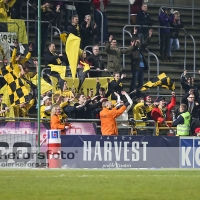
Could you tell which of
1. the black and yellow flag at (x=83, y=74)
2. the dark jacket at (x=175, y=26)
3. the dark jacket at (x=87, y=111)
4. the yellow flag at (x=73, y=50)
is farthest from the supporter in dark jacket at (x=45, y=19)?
the dark jacket at (x=175, y=26)

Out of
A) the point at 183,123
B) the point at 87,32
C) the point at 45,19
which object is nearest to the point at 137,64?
the point at 87,32

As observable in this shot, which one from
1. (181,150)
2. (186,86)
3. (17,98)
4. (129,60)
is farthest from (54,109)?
(129,60)

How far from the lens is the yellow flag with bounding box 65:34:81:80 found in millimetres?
24664

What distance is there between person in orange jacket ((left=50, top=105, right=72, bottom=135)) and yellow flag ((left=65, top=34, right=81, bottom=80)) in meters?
2.66

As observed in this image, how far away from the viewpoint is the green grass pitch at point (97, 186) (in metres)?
12.8

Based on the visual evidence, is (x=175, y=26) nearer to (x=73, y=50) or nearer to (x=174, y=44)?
(x=174, y=44)

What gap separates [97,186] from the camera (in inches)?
568

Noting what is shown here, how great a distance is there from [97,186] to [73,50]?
10.9m

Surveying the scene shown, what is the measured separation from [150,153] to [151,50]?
9070 millimetres

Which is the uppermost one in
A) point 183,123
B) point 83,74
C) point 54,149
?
point 83,74

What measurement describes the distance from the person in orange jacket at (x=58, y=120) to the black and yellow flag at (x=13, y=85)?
1.75m

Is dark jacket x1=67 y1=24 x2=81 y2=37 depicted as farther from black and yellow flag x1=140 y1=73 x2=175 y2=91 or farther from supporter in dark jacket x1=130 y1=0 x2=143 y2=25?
supporter in dark jacket x1=130 y1=0 x2=143 y2=25

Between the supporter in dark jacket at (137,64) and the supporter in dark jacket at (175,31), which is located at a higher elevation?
the supporter in dark jacket at (175,31)

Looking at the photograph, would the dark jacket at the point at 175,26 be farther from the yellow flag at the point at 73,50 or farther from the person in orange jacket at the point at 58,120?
the person in orange jacket at the point at 58,120
